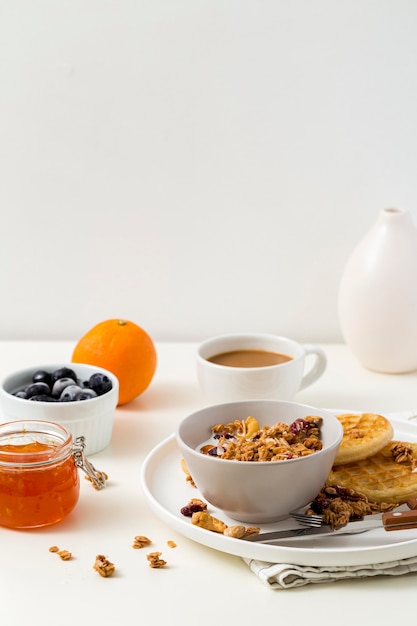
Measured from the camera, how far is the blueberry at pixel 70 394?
1.36m

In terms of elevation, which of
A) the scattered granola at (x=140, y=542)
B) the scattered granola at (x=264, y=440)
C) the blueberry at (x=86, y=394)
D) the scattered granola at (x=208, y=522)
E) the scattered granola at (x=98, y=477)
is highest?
the scattered granola at (x=264, y=440)

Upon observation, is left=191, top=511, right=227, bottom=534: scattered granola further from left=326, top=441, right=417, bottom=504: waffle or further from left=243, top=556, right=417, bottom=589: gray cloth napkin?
left=326, top=441, right=417, bottom=504: waffle

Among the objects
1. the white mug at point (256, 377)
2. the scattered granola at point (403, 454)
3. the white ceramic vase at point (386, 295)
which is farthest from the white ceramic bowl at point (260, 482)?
the white ceramic vase at point (386, 295)

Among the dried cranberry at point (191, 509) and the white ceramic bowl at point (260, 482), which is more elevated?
the white ceramic bowl at point (260, 482)

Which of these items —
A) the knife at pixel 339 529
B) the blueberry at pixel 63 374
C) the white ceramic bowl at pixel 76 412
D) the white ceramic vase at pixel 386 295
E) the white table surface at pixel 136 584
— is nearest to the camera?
the white table surface at pixel 136 584

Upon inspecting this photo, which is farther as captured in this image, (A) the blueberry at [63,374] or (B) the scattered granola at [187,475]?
(A) the blueberry at [63,374]

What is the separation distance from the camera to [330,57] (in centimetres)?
180

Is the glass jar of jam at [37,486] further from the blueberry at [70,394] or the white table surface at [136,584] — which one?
the blueberry at [70,394]

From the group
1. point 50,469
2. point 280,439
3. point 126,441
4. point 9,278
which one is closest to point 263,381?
point 126,441

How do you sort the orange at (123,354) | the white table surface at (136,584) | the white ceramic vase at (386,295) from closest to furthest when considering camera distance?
the white table surface at (136,584), the orange at (123,354), the white ceramic vase at (386,295)

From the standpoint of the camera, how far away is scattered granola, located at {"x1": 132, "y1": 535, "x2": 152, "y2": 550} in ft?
3.56

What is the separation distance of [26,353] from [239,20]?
0.80 meters

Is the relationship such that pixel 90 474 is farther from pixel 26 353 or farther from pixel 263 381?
pixel 26 353

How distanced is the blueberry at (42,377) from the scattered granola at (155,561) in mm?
448
